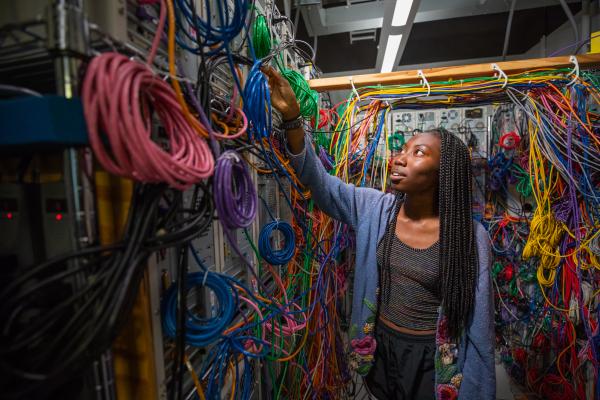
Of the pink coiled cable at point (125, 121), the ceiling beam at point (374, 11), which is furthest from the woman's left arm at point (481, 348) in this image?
the ceiling beam at point (374, 11)

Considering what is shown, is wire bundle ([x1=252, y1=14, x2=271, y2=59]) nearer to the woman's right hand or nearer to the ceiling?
the woman's right hand

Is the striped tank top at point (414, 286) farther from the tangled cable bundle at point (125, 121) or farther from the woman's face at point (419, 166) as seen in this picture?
the tangled cable bundle at point (125, 121)

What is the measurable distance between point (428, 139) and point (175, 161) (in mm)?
1088

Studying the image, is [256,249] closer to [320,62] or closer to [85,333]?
[85,333]

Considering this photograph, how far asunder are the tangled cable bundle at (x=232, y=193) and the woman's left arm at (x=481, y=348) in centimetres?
99

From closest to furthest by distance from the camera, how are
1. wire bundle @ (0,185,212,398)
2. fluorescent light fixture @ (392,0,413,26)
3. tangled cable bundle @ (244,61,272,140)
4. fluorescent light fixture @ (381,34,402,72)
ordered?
1. wire bundle @ (0,185,212,398)
2. tangled cable bundle @ (244,61,272,140)
3. fluorescent light fixture @ (392,0,413,26)
4. fluorescent light fixture @ (381,34,402,72)

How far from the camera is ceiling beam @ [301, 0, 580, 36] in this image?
265cm

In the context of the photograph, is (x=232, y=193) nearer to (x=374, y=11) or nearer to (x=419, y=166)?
(x=419, y=166)

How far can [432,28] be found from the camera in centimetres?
333

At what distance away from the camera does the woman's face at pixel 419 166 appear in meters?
1.13

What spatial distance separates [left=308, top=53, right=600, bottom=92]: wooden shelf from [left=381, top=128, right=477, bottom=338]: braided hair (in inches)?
16.3

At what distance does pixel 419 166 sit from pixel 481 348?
76 centimetres

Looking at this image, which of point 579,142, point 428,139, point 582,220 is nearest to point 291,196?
point 428,139

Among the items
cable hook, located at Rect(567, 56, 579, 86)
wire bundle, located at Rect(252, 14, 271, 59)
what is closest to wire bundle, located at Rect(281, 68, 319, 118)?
wire bundle, located at Rect(252, 14, 271, 59)
